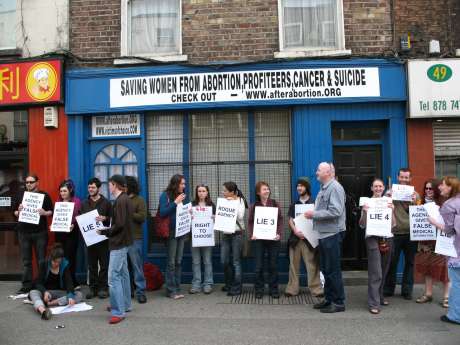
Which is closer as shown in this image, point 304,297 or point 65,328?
point 65,328

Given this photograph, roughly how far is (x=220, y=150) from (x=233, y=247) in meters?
2.00

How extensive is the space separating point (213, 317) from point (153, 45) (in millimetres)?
5312

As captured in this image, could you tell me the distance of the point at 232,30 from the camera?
28.7 feet

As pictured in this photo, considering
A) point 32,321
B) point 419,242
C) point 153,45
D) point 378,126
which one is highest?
point 153,45

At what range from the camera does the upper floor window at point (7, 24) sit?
30.7ft

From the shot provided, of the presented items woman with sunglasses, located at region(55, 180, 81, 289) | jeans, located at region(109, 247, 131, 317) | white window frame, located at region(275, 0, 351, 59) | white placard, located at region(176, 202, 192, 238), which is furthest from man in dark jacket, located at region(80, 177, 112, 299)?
white window frame, located at region(275, 0, 351, 59)

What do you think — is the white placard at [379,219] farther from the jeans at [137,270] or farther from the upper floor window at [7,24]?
the upper floor window at [7,24]

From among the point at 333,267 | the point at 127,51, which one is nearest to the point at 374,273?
the point at 333,267

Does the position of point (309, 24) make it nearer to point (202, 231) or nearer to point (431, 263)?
point (202, 231)

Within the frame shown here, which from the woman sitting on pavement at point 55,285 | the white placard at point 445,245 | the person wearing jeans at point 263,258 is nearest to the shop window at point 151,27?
the person wearing jeans at point 263,258

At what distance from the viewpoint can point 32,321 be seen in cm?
643

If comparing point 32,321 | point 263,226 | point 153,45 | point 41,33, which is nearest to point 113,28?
point 153,45

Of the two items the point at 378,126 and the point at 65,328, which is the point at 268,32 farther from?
the point at 65,328

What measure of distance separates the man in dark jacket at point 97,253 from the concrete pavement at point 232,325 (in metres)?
0.55
